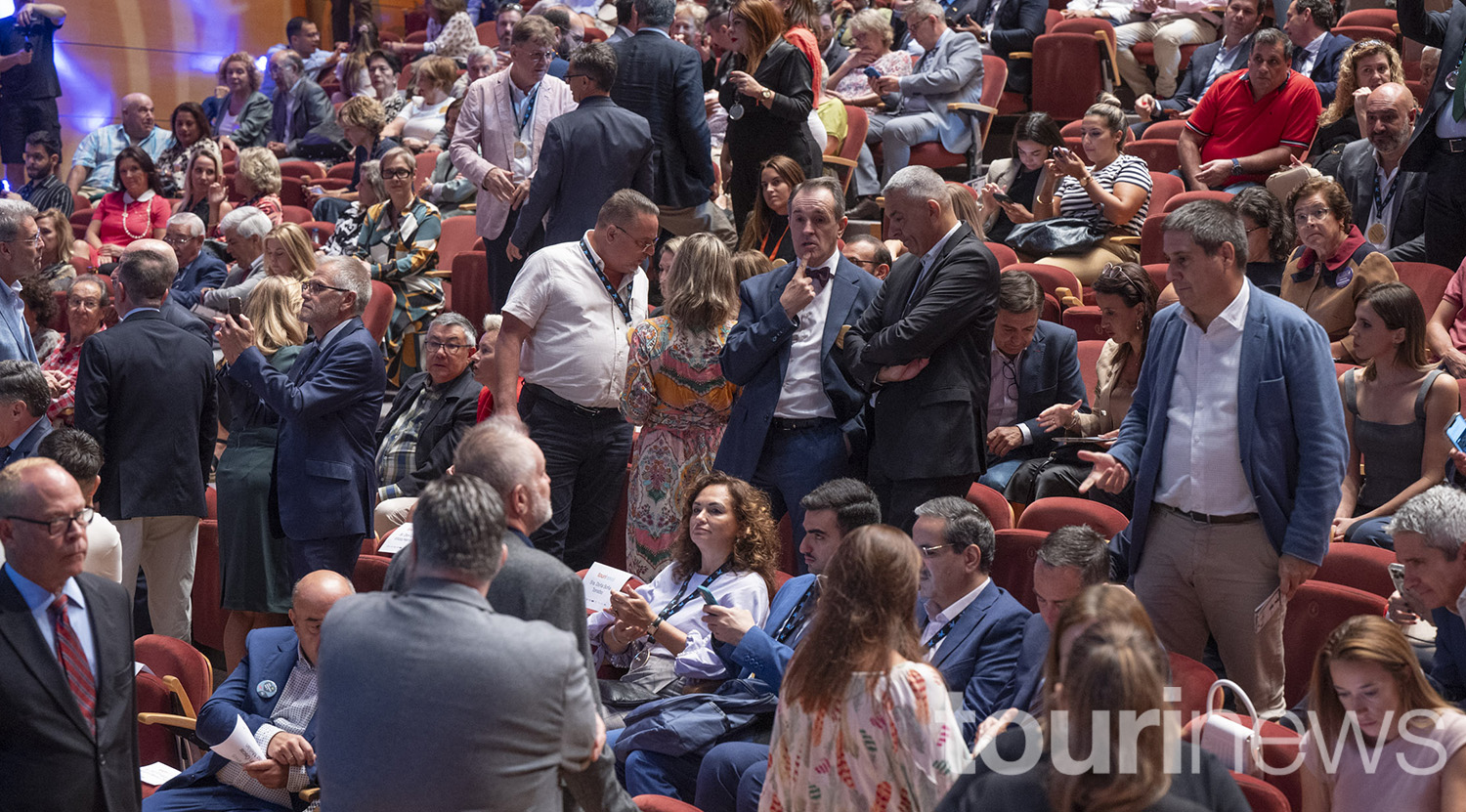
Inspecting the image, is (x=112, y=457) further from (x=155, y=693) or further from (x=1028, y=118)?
(x=1028, y=118)

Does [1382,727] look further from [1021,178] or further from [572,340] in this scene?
[1021,178]

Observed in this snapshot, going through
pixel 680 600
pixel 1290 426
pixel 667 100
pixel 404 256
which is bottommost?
pixel 404 256

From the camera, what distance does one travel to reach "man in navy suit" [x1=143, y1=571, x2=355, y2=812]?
2.88 metres

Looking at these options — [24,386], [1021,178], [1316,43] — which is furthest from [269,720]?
[1316,43]

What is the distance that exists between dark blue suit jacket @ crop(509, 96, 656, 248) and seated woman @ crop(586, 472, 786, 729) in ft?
5.18

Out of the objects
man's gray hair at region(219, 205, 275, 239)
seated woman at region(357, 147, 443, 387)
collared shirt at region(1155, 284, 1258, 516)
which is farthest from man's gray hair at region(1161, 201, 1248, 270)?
man's gray hair at region(219, 205, 275, 239)

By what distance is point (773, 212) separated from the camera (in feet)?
16.8

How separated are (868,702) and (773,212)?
130 inches

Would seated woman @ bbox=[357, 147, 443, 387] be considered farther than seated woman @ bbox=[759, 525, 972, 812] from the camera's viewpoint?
Yes

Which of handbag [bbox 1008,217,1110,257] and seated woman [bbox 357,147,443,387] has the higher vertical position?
handbag [bbox 1008,217,1110,257]

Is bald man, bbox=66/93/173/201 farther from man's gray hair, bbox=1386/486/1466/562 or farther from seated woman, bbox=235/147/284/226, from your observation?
man's gray hair, bbox=1386/486/1466/562

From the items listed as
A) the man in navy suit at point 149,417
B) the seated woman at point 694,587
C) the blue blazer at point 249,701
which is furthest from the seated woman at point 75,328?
the seated woman at point 694,587

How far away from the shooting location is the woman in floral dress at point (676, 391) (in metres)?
3.74

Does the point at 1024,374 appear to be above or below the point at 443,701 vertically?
below
